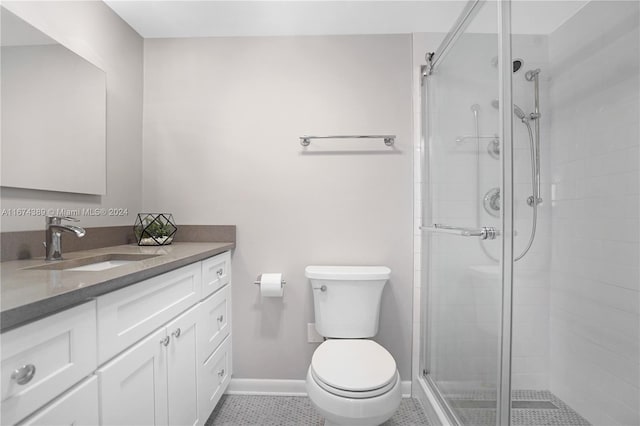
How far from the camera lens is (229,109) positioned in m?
1.96

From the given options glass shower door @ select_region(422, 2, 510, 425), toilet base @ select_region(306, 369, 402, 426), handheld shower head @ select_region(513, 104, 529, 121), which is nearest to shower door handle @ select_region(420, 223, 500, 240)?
glass shower door @ select_region(422, 2, 510, 425)

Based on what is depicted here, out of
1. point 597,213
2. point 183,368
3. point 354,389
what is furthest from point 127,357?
point 597,213

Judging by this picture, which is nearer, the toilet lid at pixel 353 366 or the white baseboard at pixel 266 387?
the toilet lid at pixel 353 366

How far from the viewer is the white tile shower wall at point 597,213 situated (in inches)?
44.9

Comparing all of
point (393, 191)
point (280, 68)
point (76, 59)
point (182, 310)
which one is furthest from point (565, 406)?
point (76, 59)

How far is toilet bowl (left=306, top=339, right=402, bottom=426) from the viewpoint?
1.20 m

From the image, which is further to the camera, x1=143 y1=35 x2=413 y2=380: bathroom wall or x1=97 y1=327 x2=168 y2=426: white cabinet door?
x1=143 y1=35 x2=413 y2=380: bathroom wall

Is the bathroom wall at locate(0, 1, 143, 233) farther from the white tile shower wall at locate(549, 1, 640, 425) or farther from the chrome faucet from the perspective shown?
the white tile shower wall at locate(549, 1, 640, 425)

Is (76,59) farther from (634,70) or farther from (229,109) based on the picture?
(634,70)

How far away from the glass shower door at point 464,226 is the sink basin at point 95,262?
1343 millimetres

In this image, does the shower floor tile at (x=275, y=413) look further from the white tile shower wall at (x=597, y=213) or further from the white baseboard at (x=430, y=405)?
the white tile shower wall at (x=597, y=213)

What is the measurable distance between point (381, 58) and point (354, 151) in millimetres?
589

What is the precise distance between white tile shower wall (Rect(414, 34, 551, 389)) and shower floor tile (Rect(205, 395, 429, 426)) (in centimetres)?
28

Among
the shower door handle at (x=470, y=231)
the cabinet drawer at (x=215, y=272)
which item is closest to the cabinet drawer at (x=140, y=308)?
the cabinet drawer at (x=215, y=272)
